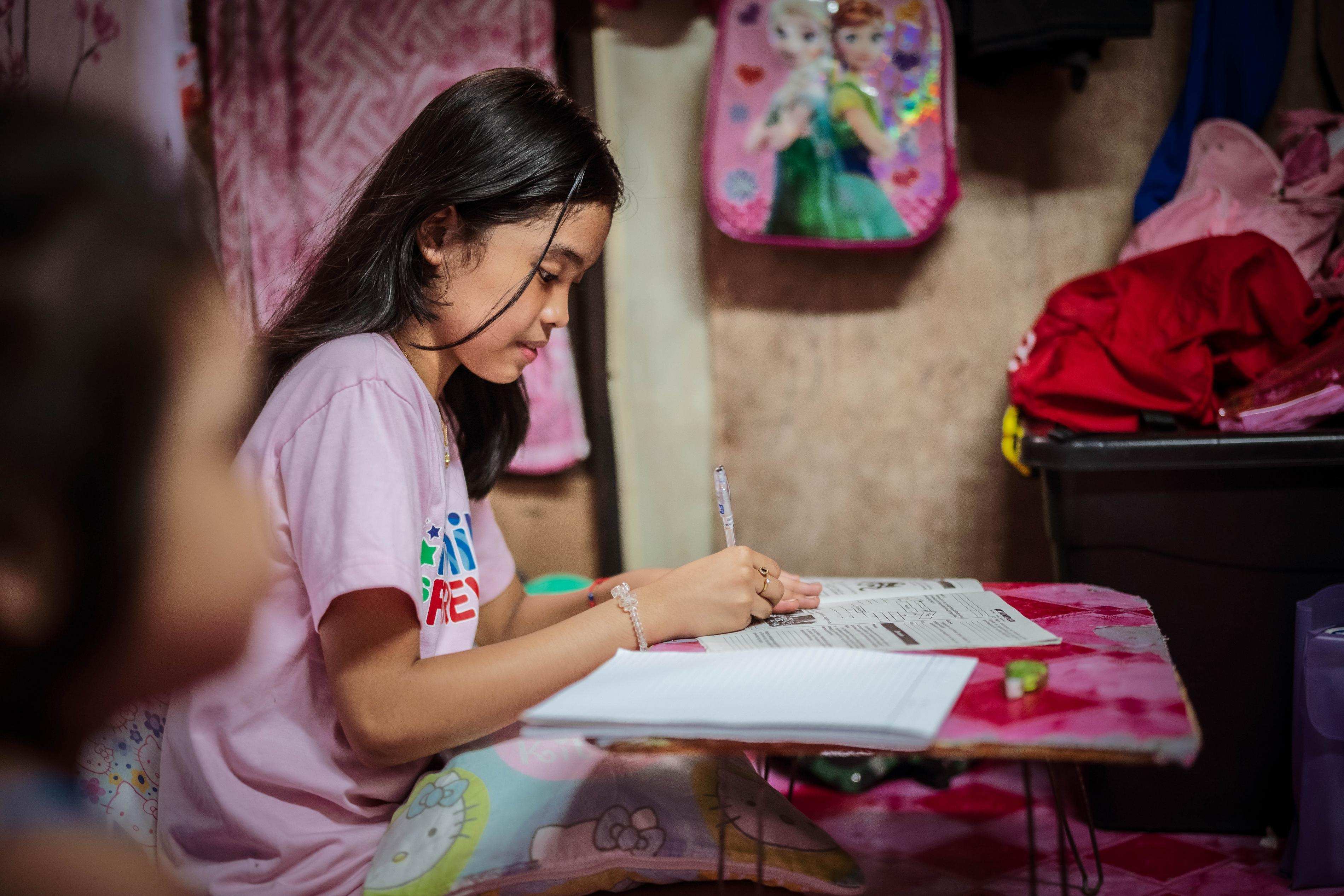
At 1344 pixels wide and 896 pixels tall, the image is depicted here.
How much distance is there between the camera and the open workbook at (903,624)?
31.7 inches

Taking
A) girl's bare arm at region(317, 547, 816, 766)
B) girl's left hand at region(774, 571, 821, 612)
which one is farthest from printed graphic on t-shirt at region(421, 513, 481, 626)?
girl's left hand at region(774, 571, 821, 612)

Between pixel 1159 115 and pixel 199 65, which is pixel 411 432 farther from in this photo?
pixel 1159 115

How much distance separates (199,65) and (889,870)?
6.78 ft

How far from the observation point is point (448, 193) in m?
0.96

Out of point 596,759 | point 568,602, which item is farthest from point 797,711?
point 568,602

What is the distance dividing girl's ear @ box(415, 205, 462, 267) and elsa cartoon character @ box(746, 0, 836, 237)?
955mm

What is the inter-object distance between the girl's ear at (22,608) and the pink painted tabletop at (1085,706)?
449 mm

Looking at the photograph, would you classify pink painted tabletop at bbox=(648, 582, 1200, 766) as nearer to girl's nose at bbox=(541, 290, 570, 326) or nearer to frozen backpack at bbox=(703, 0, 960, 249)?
girl's nose at bbox=(541, 290, 570, 326)

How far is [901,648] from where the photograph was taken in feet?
2.60

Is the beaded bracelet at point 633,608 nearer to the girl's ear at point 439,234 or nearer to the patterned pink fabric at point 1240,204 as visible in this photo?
the girl's ear at point 439,234

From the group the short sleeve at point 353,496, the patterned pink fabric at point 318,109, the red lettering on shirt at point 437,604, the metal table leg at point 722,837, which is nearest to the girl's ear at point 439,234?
the short sleeve at point 353,496

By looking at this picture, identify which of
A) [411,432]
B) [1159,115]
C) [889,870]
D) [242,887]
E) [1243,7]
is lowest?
[889,870]

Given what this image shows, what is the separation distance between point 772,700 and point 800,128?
4.66 feet

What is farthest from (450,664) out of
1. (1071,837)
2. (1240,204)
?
(1240,204)
